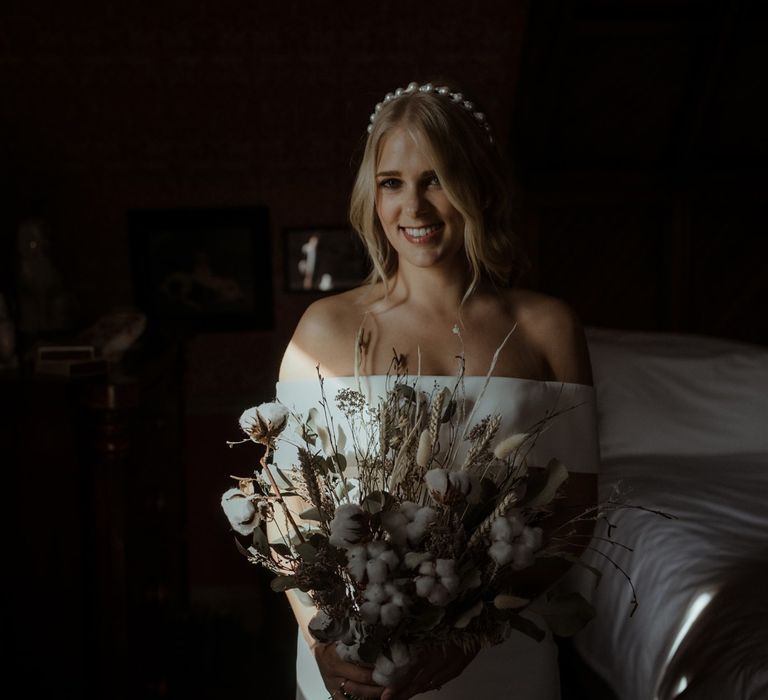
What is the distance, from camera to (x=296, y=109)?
302 cm

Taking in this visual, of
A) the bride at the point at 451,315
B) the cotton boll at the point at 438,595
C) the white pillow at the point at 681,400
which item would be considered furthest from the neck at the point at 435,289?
the white pillow at the point at 681,400

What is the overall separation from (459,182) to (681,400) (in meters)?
1.58

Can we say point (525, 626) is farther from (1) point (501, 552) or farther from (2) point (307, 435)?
(2) point (307, 435)

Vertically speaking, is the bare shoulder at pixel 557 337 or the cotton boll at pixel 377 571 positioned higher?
the bare shoulder at pixel 557 337

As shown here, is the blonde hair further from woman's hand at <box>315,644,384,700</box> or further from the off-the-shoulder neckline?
woman's hand at <box>315,644,384,700</box>

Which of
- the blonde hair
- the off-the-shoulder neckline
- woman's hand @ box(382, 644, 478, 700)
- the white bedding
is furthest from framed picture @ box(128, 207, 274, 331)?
woman's hand @ box(382, 644, 478, 700)

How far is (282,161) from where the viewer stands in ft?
10.3

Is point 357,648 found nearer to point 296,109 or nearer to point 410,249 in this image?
point 410,249

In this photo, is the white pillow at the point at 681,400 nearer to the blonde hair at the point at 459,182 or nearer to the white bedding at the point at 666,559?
the white bedding at the point at 666,559

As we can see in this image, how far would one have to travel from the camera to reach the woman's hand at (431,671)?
3.84 ft

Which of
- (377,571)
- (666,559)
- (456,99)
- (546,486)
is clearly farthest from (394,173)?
(666,559)

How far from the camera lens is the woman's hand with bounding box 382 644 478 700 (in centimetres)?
117

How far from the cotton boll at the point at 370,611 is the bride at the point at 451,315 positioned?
18.3 inches

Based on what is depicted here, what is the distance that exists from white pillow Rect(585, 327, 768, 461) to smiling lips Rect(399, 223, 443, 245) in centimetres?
141
